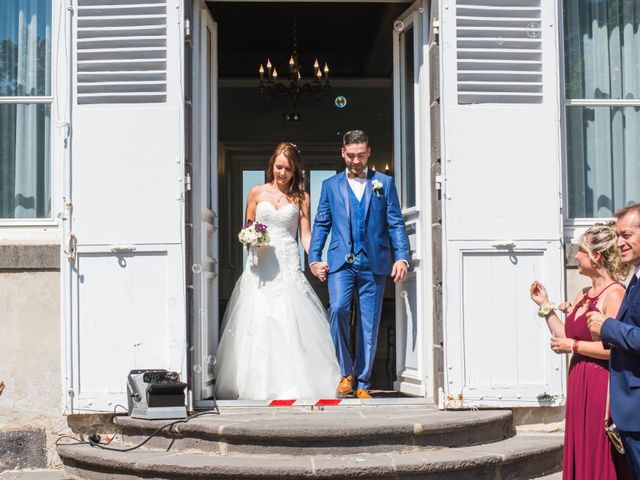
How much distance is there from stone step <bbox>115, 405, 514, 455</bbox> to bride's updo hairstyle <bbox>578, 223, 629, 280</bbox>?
152 cm

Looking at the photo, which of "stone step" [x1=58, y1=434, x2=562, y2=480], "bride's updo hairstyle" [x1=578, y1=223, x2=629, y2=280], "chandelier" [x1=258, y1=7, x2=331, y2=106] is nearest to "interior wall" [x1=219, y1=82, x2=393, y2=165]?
"chandelier" [x1=258, y1=7, x2=331, y2=106]

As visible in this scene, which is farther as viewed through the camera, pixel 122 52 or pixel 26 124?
pixel 26 124

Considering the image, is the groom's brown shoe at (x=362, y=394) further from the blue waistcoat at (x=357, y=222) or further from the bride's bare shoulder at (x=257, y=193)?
the bride's bare shoulder at (x=257, y=193)

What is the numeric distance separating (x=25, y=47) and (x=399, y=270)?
117 inches

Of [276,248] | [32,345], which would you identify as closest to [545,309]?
[276,248]

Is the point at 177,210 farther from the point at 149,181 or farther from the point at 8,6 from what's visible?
the point at 8,6

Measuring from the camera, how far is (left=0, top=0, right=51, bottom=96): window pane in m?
6.23

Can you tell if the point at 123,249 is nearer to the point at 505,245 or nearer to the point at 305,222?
the point at 305,222

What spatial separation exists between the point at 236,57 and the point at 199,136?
5.93 meters

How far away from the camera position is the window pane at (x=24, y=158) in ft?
20.4

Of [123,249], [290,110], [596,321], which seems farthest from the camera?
[290,110]

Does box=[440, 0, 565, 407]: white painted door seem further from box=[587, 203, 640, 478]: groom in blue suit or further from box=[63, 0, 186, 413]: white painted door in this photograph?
box=[587, 203, 640, 478]: groom in blue suit

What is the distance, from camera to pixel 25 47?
626 cm

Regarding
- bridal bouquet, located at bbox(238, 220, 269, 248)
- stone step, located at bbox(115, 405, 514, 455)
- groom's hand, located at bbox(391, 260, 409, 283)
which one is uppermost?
bridal bouquet, located at bbox(238, 220, 269, 248)
